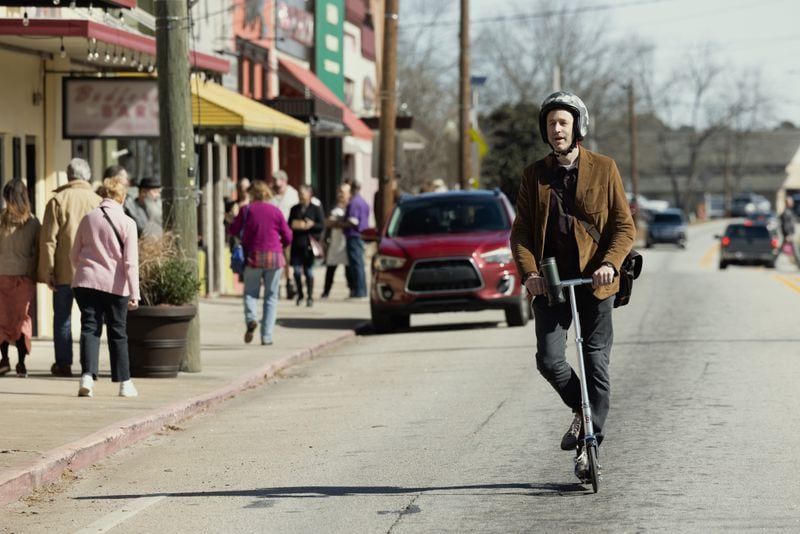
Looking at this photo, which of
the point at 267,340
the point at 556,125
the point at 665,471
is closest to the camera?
the point at 556,125

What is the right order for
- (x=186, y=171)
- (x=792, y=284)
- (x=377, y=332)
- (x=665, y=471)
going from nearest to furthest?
(x=665, y=471) < (x=186, y=171) < (x=377, y=332) < (x=792, y=284)

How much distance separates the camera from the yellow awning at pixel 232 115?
23359 millimetres

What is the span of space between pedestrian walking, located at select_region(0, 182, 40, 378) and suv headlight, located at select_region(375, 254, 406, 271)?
6.69 m

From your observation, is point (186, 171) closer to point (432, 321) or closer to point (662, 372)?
point (662, 372)

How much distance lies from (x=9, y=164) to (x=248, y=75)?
13551 millimetres

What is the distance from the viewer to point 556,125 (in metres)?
8.66

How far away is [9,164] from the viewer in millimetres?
19047

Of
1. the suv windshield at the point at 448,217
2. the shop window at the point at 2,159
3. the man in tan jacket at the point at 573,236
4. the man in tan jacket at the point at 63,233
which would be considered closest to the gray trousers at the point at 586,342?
the man in tan jacket at the point at 573,236

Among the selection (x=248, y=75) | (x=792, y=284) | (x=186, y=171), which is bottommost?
(x=792, y=284)

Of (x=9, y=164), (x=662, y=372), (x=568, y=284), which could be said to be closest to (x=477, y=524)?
(x=568, y=284)

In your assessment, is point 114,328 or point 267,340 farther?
point 267,340

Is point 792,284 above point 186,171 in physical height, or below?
below

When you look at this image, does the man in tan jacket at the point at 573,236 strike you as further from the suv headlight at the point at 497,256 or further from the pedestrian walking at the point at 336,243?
the pedestrian walking at the point at 336,243

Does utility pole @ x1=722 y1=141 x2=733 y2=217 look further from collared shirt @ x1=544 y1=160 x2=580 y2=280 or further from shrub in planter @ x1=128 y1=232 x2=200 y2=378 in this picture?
collared shirt @ x1=544 y1=160 x2=580 y2=280
